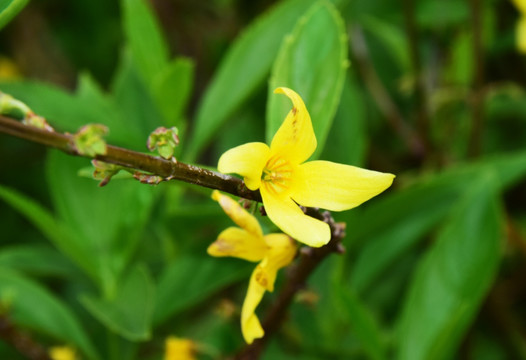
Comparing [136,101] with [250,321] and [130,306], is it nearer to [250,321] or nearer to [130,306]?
[130,306]

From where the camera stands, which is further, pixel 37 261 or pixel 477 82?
pixel 477 82

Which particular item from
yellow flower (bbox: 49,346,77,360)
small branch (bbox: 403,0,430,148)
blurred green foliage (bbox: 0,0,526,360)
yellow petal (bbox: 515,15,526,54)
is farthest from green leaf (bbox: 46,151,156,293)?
yellow petal (bbox: 515,15,526,54)

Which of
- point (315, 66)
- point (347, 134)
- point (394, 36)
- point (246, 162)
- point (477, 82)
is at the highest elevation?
point (394, 36)

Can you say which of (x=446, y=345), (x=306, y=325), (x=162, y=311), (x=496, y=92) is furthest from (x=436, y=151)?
(x=162, y=311)

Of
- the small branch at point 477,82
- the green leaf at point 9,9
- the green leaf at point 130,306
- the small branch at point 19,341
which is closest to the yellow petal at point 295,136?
the green leaf at point 9,9

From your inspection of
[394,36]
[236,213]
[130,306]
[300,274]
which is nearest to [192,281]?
[130,306]

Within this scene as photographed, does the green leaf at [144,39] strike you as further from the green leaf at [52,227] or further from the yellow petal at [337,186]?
the yellow petal at [337,186]
